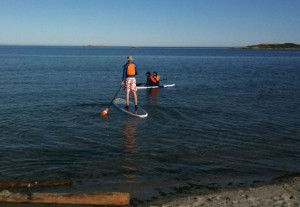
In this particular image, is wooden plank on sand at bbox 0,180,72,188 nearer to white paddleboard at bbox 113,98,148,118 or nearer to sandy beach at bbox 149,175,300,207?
sandy beach at bbox 149,175,300,207

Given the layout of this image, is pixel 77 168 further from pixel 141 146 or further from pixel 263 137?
pixel 263 137

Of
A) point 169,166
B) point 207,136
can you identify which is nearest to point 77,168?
point 169,166

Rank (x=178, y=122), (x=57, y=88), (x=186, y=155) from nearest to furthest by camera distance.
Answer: (x=186, y=155) → (x=178, y=122) → (x=57, y=88)

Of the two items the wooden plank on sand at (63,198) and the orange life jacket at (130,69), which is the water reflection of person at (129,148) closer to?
the wooden plank on sand at (63,198)

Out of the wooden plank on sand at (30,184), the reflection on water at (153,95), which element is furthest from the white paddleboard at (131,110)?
the wooden plank on sand at (30,184)

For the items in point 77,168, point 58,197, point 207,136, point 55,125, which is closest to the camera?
point 58,197

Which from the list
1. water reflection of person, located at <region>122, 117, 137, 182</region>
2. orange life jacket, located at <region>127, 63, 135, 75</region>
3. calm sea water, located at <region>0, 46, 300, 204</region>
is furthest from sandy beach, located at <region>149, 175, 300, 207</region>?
orange life jacket, located at <region>127, 63, 135, 75</region>

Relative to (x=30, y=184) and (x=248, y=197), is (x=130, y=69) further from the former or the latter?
(x=248, y=197)

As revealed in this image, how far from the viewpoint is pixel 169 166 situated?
1074 cm

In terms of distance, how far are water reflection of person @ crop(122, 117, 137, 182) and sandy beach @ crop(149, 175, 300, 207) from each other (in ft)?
6.38

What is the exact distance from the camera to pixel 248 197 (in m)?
8.36

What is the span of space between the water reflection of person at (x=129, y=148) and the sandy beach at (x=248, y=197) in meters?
1.95

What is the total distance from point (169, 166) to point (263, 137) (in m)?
5.06

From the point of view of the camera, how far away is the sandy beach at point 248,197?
7952 millimetres
